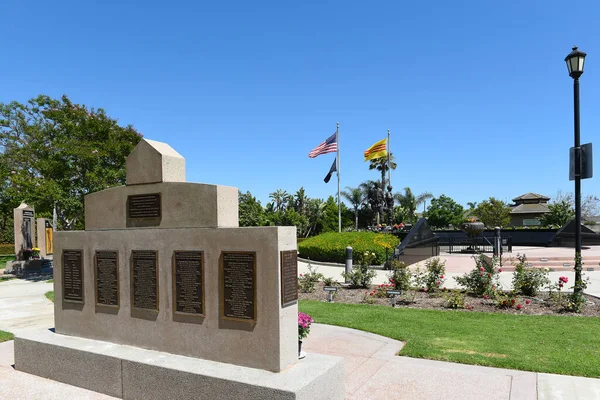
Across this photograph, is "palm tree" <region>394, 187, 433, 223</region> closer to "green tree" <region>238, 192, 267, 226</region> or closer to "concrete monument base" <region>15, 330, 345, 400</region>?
"green tree" <region>238, 192, 267, 226</region>

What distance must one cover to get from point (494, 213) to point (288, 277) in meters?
57.0

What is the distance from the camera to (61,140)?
17.2m

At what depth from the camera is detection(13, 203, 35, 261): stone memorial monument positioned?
73.9 ft

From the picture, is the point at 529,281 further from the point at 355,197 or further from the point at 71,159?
the point at 355,197

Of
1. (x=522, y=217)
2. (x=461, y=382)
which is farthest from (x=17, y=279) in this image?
Answer: (x=522, y=217)

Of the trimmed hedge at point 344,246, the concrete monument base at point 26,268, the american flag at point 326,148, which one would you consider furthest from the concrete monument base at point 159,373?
the american flag at point 326,148

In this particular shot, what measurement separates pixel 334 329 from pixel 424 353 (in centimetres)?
223

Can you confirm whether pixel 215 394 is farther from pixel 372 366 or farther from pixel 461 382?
pixel 461 382

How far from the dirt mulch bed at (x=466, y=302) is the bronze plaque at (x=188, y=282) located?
6.80 m

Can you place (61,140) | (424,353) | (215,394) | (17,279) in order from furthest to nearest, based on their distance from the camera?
(17,279) → (61,140) → (424,353) → (215,394)

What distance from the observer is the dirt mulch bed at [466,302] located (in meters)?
9.45

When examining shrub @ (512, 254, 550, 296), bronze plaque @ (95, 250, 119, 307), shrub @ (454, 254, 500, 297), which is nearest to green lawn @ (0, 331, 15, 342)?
bronze plaque @ (95, 250, 119, 307)

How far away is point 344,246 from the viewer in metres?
22.4

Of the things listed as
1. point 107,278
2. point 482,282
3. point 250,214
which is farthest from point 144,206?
point 250,214
